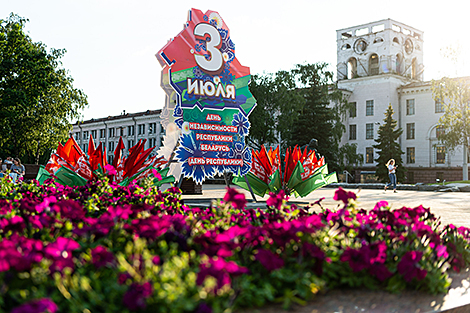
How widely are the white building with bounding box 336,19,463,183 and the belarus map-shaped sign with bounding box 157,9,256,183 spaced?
146 feet

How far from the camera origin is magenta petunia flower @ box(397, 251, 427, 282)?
10.2 ft

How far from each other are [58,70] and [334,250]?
3335 centimetres

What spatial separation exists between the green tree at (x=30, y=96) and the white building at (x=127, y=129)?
110 ft

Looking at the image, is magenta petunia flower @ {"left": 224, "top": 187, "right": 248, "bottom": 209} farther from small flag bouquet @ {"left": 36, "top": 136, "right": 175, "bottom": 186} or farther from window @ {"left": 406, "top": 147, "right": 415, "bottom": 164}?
window @ {"left": 406, "top": 147, "right": 415, "bottom": 164}

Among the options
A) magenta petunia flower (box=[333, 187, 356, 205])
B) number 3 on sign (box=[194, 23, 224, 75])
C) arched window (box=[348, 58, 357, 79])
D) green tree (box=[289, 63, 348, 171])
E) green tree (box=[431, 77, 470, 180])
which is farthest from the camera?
arched window (box=[348, 58, 357, 79])

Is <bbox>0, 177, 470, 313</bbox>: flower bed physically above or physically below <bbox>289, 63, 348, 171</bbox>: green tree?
below

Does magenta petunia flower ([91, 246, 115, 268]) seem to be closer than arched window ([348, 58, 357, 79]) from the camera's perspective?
Yes

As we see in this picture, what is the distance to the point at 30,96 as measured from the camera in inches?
1134

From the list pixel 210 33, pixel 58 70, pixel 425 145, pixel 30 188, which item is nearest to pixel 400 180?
pixel 425 145

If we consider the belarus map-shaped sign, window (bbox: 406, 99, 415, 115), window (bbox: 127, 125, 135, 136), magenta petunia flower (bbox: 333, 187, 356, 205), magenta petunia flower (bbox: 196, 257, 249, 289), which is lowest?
magenta petunia flower (bbox: 196, 257, 249, 289)

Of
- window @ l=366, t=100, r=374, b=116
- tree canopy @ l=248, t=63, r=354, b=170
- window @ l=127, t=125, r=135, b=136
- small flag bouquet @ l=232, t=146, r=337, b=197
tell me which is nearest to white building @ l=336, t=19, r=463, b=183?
window @ l=366, t=100, r=374, b=116

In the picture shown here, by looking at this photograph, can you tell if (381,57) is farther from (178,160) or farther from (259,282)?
(259,282)

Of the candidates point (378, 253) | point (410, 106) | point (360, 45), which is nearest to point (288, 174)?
point (378, 253)

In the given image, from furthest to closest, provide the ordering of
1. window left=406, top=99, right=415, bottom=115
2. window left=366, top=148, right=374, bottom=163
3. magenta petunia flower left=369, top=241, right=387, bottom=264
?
window left=366, top=148, right=374, bottom=163
window left=406, top=99, right=415, bottom=115
magenta petunia flower left=369, top=241, right=387, bottom=264
